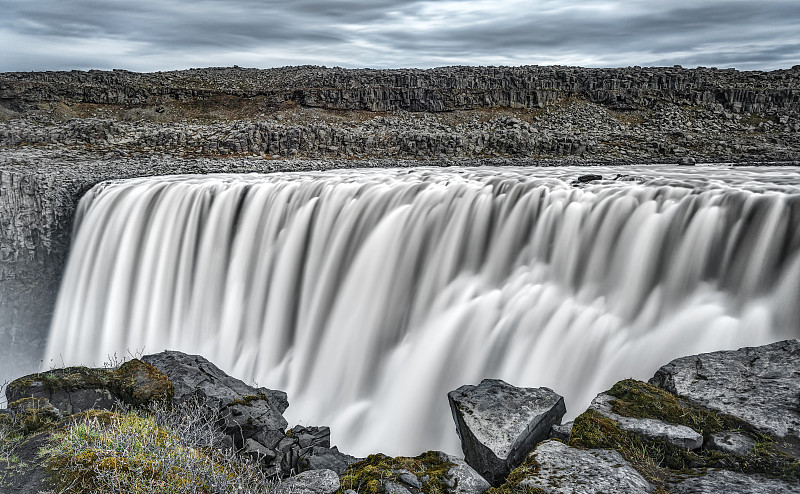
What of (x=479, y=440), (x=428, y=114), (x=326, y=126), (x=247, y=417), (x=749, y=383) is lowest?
(x=247, y=417)

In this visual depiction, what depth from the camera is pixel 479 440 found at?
4504 millimetres

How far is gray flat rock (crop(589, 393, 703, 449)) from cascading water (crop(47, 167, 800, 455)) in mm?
2520

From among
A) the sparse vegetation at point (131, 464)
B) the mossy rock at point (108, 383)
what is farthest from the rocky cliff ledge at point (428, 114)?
the sparse vegetation at point (131, 464)

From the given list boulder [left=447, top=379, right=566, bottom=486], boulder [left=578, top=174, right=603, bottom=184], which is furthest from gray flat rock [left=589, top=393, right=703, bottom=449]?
boulder [left=578, top=174, right=603, bottom=184]

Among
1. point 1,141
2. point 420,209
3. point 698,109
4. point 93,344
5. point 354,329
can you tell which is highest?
point 698,109

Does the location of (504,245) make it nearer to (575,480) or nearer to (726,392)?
(726,392)

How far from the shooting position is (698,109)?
87.7 feet

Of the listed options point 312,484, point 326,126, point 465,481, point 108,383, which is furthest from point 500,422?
point 326,126

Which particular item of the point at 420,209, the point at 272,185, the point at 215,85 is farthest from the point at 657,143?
the point at 215,85

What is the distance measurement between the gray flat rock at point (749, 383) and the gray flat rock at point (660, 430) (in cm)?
50

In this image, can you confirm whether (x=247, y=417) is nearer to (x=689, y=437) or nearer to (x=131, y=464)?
(x=131, y=464)

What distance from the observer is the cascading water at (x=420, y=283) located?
7.18m

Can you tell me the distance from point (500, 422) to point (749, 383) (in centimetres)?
211

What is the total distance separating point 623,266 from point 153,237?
10711 mm
